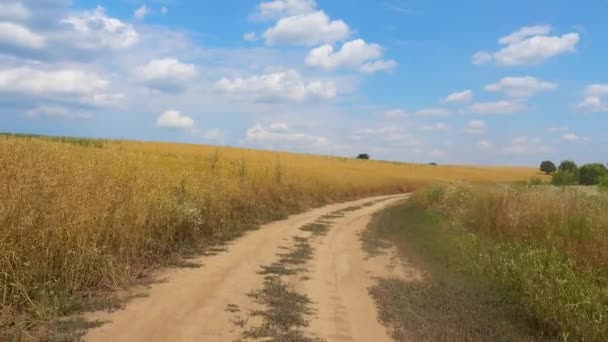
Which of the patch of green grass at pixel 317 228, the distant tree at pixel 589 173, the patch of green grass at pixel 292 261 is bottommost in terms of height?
the patch of green grass at pixel 292 261

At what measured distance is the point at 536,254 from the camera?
29.0 ft

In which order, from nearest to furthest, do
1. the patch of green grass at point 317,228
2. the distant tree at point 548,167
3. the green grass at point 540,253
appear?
the green grass at point 540,253 < the patch of green grass at point 317,228 < the distant tree at point 548,167

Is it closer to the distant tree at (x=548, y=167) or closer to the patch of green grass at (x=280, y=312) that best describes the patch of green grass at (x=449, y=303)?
the patch of green grass at (x=280, y=312)

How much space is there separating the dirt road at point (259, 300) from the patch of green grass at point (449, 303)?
387 millimetres

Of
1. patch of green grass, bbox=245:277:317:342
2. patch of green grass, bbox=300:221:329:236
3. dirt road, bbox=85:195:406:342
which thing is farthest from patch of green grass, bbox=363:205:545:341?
patch of green grass, bbox=300:221:329:236

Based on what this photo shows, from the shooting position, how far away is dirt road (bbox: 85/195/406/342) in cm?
619

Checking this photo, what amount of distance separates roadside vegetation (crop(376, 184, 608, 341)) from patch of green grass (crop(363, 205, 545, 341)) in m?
0.05

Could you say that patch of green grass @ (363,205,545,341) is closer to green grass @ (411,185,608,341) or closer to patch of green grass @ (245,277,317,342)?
green grass @ (411,185,608,341)

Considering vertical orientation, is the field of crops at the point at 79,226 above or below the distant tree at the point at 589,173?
below

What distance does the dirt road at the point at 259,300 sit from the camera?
6.19 m

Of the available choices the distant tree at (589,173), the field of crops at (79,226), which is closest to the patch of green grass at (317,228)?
the field of crops at (79,226)

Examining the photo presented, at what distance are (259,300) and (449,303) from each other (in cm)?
306

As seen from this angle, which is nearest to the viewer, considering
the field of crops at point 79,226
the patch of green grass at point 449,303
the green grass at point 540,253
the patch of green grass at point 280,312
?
the patch of green grass at point 280,312

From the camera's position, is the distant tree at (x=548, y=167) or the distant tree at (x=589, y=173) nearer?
the distant tree at (x=589, y=173)
